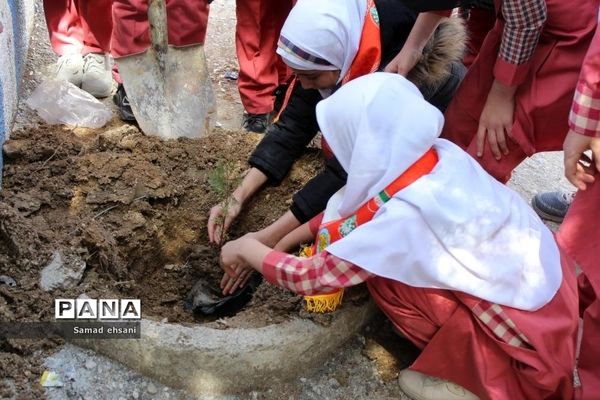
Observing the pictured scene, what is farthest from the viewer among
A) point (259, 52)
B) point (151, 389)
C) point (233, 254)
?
point (259, 52)

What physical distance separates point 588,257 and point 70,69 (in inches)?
99.6

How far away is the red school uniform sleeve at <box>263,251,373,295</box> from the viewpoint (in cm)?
179

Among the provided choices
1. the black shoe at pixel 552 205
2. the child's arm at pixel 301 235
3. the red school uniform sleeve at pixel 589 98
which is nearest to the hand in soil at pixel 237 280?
the child's arm at pixel 301 235

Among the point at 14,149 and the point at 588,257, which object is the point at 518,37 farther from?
the point at 14,149

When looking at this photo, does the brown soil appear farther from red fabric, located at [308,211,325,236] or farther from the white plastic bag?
red fabric, located at [308,211,325,236]

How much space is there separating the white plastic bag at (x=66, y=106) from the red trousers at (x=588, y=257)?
2.09 m

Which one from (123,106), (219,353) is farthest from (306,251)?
(123,106)

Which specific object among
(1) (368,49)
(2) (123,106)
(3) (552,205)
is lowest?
(3) (552,205)

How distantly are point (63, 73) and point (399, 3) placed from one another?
5.77 feet

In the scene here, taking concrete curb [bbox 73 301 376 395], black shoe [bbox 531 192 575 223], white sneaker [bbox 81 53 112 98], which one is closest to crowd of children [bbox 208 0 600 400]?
concrete curb [bbox 73 301 376 395]

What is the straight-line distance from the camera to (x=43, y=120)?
9.53ft

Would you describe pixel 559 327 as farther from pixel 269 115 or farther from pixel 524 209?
pixel 269 115

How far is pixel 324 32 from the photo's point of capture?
2180mm

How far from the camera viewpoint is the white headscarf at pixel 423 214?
173 cm
